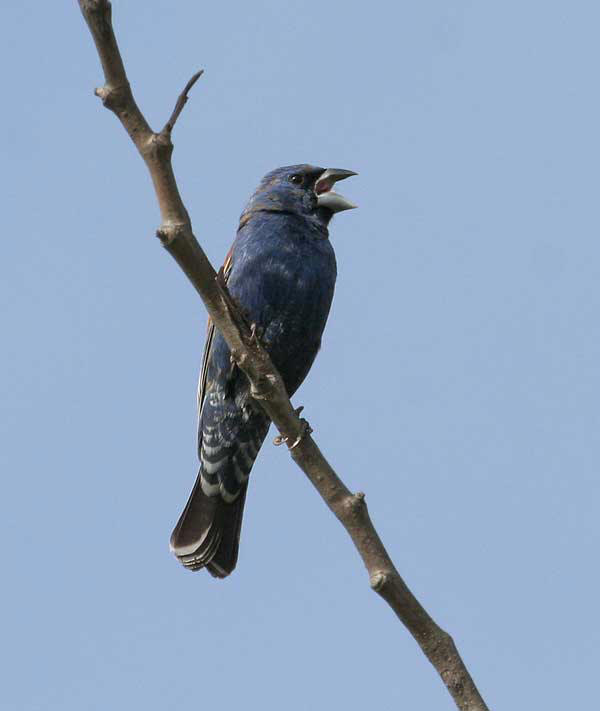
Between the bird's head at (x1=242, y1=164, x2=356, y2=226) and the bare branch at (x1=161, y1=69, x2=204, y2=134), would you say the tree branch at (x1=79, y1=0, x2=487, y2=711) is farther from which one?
the bird's head at (x1=242, y1=164, x2=356, y2=226)

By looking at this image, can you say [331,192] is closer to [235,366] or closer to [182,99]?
[235,366]

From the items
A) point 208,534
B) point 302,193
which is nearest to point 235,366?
point 208,534

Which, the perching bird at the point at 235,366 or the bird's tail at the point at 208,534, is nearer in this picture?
the perching bird at the point at 235,366

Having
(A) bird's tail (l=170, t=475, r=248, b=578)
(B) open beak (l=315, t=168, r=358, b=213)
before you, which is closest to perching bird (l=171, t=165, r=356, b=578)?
(A) bird's tail (l=170, t=475, r=248, b=578)

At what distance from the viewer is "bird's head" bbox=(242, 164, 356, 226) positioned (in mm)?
7594

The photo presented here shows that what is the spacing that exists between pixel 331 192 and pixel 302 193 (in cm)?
20

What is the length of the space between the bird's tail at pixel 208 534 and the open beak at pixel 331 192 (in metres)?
2.03

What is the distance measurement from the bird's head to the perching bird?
0.28 feet

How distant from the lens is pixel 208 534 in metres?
7.12

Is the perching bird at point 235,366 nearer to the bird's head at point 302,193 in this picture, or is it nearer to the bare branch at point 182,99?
the bird's head at point 302,193

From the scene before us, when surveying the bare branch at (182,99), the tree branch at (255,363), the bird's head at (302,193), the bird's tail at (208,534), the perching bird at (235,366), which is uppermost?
the bird's head at (302,193)

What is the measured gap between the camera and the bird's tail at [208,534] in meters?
7.09

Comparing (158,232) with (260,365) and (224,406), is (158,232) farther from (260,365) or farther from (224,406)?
(224,406)

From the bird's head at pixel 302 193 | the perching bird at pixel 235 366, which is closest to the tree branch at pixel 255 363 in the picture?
the perching bird at pixel 235 366
